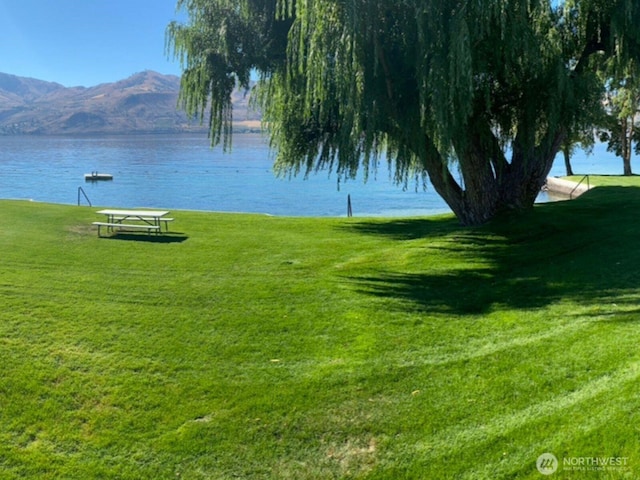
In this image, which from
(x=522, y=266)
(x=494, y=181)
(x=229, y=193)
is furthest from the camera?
(x=229, y=193)

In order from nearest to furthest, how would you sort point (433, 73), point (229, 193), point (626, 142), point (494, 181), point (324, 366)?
point (324, 366), point (433, 73), point (494, 181), point (626, 142), point (229, 193)

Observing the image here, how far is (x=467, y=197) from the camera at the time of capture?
12.9 meters

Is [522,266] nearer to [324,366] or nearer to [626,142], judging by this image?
[324,366]

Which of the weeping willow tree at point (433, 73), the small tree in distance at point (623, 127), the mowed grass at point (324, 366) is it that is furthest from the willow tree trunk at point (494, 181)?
the small tree in distance at point (623, 127)

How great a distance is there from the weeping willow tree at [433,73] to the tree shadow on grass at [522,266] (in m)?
1.51

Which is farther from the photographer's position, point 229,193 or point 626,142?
point 229,193

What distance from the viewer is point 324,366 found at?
532 centimetres

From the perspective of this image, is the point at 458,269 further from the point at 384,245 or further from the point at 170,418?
the point at 170,418

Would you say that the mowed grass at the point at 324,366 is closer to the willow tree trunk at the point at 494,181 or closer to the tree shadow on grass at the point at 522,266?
the tree shadow on grass at the point at 522,266

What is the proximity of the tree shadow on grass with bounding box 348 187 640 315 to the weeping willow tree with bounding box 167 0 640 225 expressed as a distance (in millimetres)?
1511

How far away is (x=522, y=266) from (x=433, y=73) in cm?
383

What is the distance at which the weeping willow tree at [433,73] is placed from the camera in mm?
9445

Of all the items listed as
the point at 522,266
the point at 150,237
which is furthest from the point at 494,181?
the point at 150,237

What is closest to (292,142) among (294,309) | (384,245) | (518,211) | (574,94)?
(384,245)
